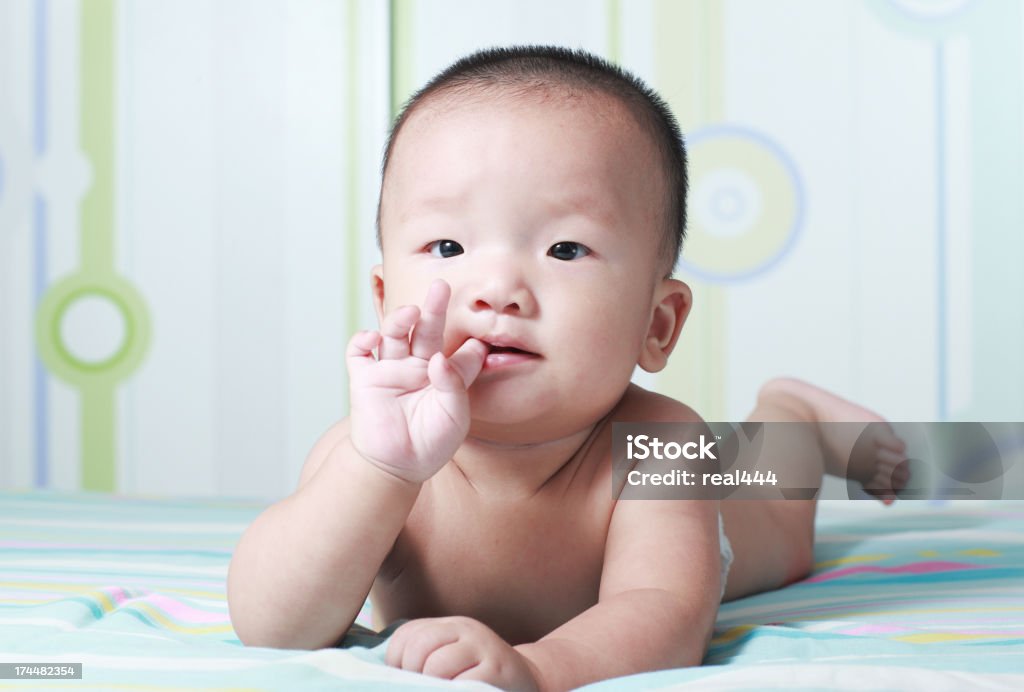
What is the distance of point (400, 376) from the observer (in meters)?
0.80

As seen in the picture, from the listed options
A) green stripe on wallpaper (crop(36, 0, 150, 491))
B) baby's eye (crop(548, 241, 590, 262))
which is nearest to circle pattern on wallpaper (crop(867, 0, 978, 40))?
green stripe on wallpaper (crop(36, 0, 150, 491))

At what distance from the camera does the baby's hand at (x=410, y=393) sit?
0.78 meters

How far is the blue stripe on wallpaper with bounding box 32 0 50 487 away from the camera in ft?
9.95

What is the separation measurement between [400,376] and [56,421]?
2592 mm

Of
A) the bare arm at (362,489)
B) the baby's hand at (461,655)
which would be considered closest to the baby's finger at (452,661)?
the baby's hand at (461,655)

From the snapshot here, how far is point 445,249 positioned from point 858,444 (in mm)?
835

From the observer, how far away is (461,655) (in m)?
0.71

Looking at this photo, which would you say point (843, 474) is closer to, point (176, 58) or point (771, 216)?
point (771, 216)

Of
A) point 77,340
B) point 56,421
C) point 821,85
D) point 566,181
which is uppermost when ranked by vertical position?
point 821,85

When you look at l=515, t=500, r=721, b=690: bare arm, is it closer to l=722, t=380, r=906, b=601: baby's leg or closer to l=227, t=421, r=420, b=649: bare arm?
l=227, t=421, r=420, b=649: bare arm

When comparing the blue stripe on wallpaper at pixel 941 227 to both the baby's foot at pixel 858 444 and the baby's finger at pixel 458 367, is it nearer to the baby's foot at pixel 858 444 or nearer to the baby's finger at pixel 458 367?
the baby's foot at pixel 858 444

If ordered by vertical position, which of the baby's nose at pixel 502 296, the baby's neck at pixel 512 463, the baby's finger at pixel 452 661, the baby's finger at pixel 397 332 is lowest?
the baby's finger at pixel 452 661

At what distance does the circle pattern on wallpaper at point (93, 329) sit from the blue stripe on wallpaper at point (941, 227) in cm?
216

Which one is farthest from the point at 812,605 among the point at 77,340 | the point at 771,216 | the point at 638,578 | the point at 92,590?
the point at 77,340
